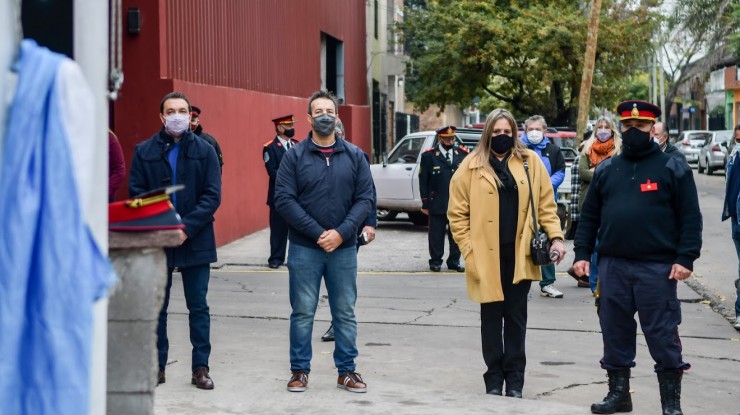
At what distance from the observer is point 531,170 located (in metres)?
7.79

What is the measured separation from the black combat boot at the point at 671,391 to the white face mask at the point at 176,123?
3.33 metres

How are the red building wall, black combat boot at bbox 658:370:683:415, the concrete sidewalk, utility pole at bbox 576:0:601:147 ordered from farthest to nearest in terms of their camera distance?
utility pole at bbox 576:0:601:147, the red building wall, the concrete sidewalk, black combat boot at bbox 658:370:683:415

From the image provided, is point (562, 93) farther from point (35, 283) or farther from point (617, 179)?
point (35, 283)

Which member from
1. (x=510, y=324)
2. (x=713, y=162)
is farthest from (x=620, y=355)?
(x=713, y=162)

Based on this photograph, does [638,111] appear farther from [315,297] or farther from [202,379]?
[202,379]

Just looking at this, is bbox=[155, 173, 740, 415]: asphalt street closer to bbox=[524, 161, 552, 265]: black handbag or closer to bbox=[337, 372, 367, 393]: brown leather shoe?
bbox=[337, 372, 367, 393]: brown leather shoe

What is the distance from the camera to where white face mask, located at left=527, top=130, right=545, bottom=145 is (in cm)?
1268

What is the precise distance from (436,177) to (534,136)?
275cm

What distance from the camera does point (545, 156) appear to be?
1305cm

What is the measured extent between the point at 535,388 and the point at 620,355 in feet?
3.59

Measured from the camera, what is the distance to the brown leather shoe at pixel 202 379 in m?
7.54

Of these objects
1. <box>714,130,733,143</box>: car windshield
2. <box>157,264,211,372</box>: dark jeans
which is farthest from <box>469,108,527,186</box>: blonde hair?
<box>714,130,733,143</box>: car windshield

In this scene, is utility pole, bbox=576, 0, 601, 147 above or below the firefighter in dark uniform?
above

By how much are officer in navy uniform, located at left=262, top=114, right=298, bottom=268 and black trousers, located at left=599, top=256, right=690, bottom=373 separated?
307 inches
